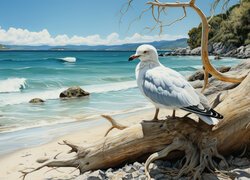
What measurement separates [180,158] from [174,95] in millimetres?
1052

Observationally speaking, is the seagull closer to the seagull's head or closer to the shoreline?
the seagull's head

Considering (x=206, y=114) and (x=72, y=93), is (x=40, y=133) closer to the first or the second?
(x=206, y=114)

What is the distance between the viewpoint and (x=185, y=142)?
4.82m

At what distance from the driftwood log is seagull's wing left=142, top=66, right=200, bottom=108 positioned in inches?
18.5

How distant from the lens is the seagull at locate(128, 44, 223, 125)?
4.32m

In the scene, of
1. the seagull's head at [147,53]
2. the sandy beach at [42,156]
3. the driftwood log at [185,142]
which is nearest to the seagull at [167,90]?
the seagull's head at [147,53]

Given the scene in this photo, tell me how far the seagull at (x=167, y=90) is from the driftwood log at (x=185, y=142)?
0.44 m

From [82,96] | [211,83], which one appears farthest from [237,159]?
[82,96]

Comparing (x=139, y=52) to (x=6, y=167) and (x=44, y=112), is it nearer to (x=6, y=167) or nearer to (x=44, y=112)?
(x=6, y=167)

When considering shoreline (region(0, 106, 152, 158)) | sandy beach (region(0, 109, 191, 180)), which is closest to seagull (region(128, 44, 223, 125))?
sandy beach (region(0, 109, 191, 180))

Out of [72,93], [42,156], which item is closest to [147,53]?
[42,156]

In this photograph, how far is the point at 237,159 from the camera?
4934 mm

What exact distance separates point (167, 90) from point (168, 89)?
18 millimetres

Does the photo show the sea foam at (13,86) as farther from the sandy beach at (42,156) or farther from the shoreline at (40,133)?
the sandy beach at (42,156)
